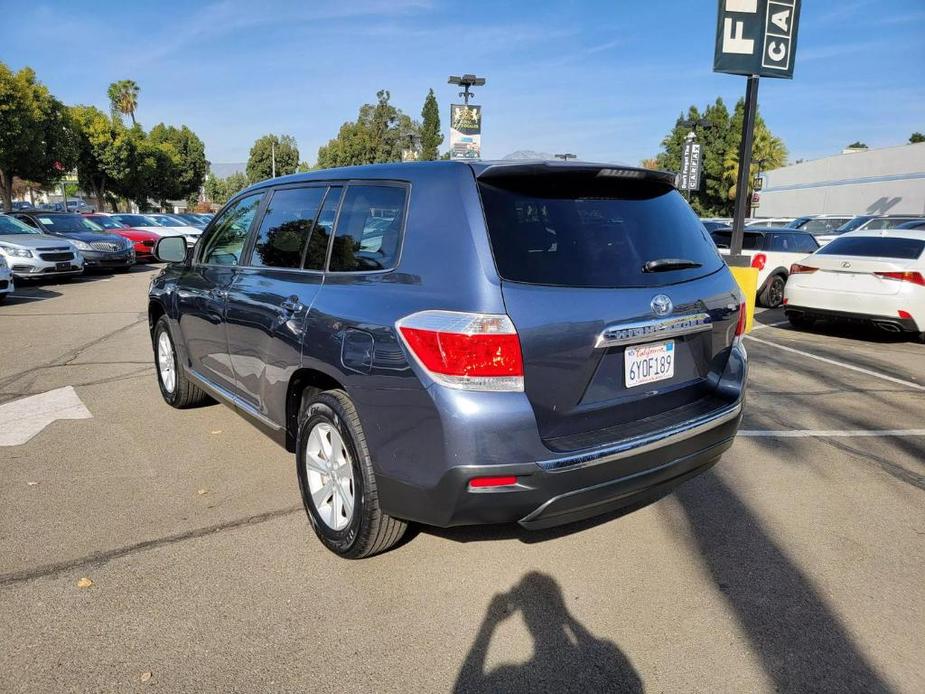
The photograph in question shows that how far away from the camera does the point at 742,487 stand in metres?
4.05

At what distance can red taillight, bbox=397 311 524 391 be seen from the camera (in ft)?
7.93

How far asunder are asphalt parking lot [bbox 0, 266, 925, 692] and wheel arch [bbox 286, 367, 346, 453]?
1.60ft

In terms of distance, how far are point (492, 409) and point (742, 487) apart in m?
2.36

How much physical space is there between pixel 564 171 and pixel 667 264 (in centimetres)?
63

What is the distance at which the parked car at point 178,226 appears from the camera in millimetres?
22425

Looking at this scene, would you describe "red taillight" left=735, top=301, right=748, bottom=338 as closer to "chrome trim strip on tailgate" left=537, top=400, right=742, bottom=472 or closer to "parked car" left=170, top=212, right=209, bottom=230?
"chrome trim strip on tailgate" left=537, top=400, right=742, bottom=472

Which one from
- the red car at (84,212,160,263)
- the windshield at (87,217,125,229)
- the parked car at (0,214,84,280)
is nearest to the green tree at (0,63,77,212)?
the windshield at (87,217,125,229)

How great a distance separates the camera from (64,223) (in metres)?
18.0

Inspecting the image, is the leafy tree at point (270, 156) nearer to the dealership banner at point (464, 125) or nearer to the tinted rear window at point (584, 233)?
the dealership banner at point (464, 125)

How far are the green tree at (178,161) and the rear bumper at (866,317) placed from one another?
50.4 meters

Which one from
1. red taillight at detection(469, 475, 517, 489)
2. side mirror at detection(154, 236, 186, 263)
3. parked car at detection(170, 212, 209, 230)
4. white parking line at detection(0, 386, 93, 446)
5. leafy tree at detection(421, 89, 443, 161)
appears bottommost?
white parking line at detection(0, 386, 93, 446)

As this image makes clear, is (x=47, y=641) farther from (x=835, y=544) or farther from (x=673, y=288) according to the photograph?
(x=835, y=544)

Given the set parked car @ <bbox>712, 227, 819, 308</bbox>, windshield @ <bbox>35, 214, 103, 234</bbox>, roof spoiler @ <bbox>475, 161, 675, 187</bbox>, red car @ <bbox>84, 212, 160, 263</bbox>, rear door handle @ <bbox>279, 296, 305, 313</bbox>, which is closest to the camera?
roof spoiler @ <bbox>475, 161, 675, 187</bbox>

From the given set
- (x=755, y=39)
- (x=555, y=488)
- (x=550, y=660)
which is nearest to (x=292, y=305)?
(x=555, y=488)
